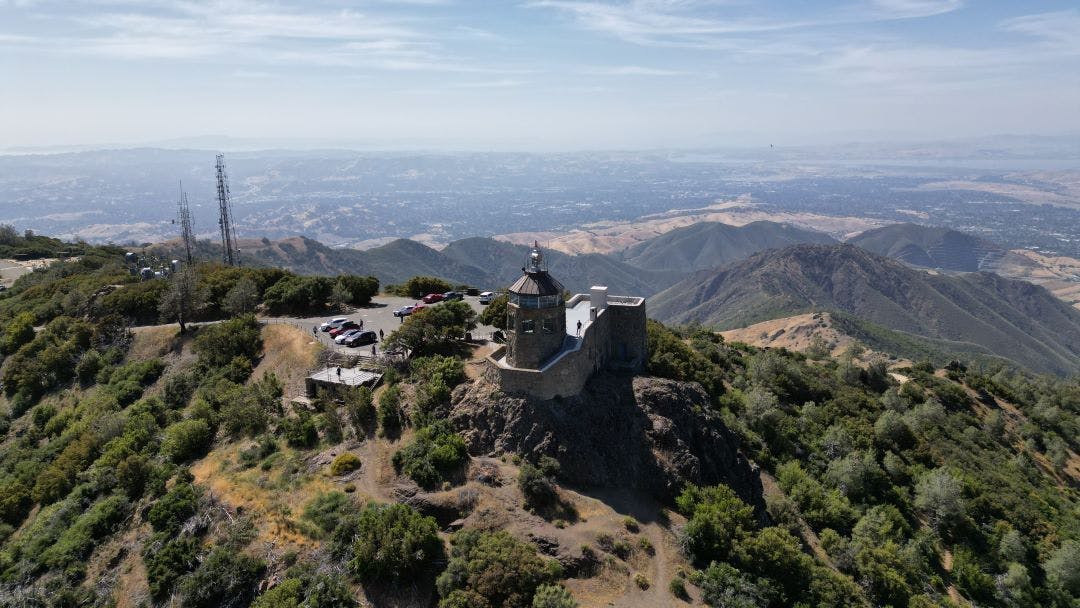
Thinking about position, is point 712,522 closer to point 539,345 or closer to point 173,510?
point 539,345

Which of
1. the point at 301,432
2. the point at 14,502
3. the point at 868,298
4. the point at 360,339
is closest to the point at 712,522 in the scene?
the point at 301,432

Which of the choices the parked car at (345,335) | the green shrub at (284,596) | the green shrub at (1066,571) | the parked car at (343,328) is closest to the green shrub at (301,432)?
the parked car at (345,335)

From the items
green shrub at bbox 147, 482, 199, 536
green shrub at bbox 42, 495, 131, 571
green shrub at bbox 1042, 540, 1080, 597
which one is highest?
green shrub at bbox 147, 482, 199, 536

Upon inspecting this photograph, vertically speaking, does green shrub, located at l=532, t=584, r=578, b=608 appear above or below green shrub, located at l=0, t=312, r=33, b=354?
below

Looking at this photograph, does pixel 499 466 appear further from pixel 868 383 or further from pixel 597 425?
pixel 868 383

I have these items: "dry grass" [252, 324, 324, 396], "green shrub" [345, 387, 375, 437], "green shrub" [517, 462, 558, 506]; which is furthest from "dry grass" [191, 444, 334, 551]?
"green shrub" [517, 462, 558, 506]

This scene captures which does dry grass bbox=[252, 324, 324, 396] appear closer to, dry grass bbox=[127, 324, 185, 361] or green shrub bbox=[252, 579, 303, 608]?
dry grass bbox=[127, 324, 185, 361]

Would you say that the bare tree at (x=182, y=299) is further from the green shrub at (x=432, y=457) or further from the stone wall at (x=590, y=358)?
the stone wall at (x=590, y=358)
